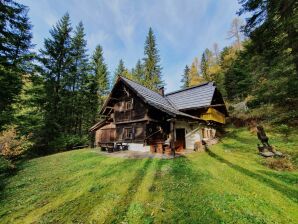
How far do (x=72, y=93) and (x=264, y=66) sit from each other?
27851 mm

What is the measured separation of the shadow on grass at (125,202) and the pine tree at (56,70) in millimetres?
20748

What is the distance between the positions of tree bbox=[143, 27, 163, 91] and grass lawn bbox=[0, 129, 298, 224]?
29131 mm

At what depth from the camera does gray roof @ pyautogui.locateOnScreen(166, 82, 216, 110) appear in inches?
714

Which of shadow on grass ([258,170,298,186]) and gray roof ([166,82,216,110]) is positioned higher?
gray roof ([166,82,216,110])

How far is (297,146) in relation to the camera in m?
10.9

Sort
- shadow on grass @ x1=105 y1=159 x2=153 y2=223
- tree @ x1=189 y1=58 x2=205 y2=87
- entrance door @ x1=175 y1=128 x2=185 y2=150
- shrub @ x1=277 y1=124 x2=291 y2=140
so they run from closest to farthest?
shadow on grass @ x1=105 y1=159 x2=153 y2=223
shrub @ x1=277 y1=124 x2=291 y2=140
entrance door @ x1=175 y1=128 x2=185 y2=150
tree @ x1=189 y1=58 x2=205 y2=87

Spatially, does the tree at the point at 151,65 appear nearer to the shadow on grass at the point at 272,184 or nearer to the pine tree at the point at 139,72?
the pine tree at the point at 139,72

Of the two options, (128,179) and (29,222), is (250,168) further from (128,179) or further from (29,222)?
(29,222)

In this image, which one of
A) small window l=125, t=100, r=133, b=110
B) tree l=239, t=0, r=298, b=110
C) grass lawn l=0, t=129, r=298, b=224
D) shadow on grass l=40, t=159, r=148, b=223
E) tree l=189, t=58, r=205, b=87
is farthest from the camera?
tree l=189, t=58, r=205, b=87

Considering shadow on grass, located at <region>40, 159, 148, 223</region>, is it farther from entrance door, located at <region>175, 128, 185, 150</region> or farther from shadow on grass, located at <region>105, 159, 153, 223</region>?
entrance door, located at <region>175, 128, 185, 150</region>

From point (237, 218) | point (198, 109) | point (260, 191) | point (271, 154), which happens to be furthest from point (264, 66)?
point (237, 218)

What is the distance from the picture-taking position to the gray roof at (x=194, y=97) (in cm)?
1812

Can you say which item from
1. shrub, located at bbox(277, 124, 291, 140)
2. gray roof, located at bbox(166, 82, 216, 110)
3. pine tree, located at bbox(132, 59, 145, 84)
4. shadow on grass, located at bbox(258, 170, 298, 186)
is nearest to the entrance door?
gray roof, located at bbox(166, 82, 216, 110)

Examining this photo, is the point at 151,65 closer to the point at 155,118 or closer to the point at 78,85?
the point at 78,85
